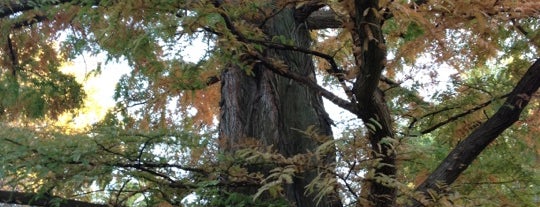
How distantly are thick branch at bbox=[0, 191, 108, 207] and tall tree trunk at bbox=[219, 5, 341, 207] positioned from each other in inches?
41.3

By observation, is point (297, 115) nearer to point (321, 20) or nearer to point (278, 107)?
point (278, 107)

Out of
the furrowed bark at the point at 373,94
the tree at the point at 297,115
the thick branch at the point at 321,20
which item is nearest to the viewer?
the furrowed bark at the point at 373,94

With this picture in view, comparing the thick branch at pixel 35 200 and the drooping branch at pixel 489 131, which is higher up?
the drooping branch at pixel 489 131

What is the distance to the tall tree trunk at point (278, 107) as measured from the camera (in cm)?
399

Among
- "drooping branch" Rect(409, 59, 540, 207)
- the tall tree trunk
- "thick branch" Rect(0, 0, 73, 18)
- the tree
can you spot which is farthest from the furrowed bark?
"thick branch" Rect(0, 0, 73, 18)

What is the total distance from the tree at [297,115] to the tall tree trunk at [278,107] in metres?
0.01

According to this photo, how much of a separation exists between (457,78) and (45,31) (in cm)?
437

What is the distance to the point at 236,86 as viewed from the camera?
4418 mm

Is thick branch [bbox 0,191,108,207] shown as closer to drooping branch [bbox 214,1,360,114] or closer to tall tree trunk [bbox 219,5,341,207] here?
tall tree trunk [bbox 219,5,341,207]

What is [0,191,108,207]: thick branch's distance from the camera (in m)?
3.06

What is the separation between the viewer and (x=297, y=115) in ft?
13.5

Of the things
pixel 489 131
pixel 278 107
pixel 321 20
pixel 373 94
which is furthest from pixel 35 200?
pixel 321 20

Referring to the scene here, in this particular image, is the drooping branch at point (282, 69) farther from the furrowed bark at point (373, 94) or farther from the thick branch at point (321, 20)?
the thick branch at point (321, 20)

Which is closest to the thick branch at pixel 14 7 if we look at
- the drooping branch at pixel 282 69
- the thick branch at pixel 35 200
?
the thick branch at pixel 35 200
